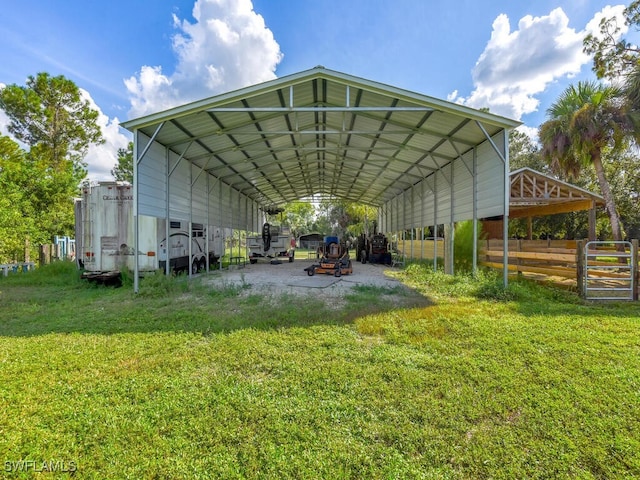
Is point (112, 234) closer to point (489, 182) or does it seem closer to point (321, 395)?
point (321, 395)

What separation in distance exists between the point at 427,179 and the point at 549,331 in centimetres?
1000

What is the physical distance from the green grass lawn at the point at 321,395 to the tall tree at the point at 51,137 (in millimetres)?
13960

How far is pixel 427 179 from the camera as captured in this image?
13367 millimetres

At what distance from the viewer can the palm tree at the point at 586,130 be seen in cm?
Result: 1076

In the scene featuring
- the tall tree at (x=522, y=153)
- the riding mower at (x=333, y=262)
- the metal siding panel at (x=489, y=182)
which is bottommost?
the riding mower at (x=333, y=262)

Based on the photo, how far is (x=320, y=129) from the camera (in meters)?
10.4

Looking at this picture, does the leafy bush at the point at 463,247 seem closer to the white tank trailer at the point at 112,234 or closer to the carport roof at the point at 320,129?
the carport roof at the point at 320,129

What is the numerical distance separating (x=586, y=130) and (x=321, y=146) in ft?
32.8

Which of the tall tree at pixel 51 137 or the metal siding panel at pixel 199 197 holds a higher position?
the tall tree at pixel 51 137

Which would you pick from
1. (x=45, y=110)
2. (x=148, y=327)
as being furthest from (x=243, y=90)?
(x=45, y=110)

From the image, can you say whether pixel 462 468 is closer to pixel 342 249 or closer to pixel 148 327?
pixel 148 327
